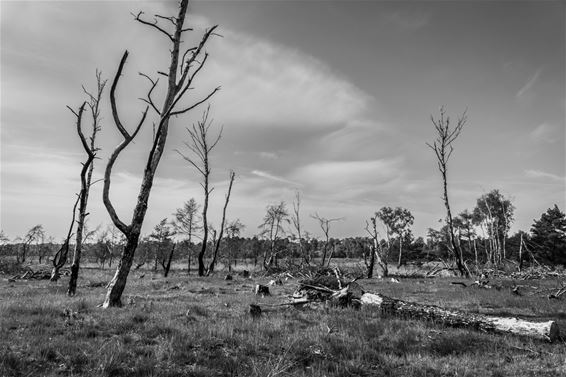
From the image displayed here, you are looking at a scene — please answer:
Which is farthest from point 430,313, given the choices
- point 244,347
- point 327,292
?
point 244,347

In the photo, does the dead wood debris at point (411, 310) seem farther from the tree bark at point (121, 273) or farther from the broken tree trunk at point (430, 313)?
the tree bark at point (121, 273)

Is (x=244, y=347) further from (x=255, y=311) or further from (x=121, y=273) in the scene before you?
(x=121, y=273)

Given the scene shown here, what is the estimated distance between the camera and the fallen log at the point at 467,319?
7641mm

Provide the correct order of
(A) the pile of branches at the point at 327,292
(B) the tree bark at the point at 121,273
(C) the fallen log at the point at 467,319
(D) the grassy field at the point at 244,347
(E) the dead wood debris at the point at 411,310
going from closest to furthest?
(D) the grassy field at the point at 244,347 < (C) the fallen log at the point at 467,319 < (E) the dead wood debris at the point at 411,310 < (B) the tree bark at the point at 121,273 < (A) the pile of branches at the point at 327,292

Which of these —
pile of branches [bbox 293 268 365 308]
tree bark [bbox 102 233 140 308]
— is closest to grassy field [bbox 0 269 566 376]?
tree bark [bbox 102 233 140 308]

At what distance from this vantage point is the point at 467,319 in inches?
348

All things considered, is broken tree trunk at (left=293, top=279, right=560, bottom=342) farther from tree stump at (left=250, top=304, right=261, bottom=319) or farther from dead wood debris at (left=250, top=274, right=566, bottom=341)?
tree stump at (left=250, top=304, right=261, bottom=319)

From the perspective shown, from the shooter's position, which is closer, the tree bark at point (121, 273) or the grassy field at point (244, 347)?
the grassy field at point (244, 347)

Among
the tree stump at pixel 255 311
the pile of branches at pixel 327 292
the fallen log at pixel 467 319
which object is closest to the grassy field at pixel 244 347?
the fallen log at pixel 467 319

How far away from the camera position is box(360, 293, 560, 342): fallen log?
25.1 ft

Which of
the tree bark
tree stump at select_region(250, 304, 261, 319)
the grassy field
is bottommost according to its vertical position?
tree stump at select_region(250, 304, 261, 319)

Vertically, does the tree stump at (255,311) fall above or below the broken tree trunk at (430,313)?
below

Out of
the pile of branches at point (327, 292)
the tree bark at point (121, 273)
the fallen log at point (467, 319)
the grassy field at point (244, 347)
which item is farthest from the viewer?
the pile of branches at point (327, 292)

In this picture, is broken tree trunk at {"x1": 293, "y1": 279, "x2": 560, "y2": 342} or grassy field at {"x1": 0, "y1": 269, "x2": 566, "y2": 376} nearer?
grassy field at {"x1": 0, "y1": 269, "x2": 566, "y2": 376}
